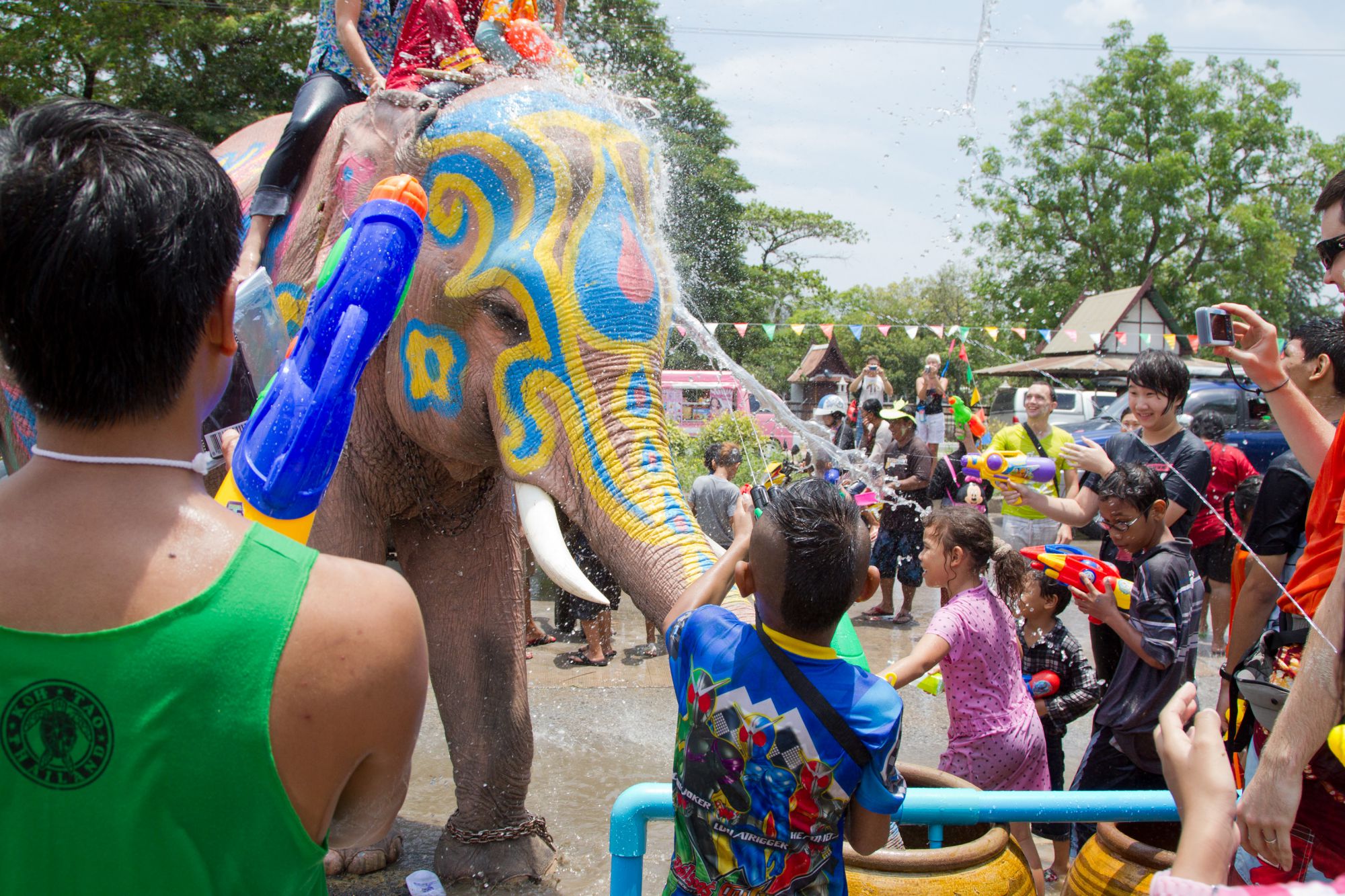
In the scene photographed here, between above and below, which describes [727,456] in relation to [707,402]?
above

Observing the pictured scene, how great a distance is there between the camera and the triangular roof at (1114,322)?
1001 inches

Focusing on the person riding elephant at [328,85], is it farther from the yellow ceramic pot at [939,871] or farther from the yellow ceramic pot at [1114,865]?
the yellow ceramic pot at [1114,865]

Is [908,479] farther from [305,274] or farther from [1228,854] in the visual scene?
[1228,854]

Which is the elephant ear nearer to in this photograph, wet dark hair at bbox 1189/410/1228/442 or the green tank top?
the green tank top

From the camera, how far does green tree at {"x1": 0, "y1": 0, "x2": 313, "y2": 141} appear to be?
1504 cm

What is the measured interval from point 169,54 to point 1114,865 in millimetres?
17562

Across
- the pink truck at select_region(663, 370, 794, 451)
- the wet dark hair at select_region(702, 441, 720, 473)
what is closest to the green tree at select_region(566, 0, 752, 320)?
the pink truck at select_region(663, 370, 794, 451)

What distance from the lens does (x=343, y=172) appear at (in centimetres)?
352

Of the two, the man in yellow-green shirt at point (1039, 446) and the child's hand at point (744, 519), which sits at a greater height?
the child's hand at point (744, 519)

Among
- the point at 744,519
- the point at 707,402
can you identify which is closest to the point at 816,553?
the point at 744,519

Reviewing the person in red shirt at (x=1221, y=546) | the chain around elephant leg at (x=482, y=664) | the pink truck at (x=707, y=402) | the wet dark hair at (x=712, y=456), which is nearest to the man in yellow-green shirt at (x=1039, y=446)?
the person in red shirt at (x=1221, y=546)

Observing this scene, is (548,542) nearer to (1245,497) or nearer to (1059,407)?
(1245,497)

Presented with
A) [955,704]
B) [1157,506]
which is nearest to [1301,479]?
[1157,506]

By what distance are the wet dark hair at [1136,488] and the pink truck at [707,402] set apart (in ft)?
29.4
